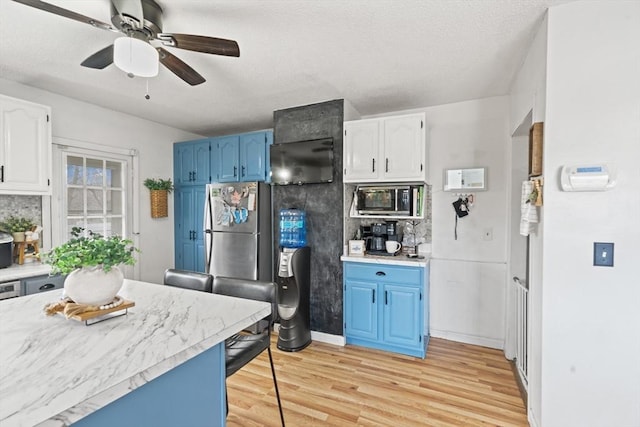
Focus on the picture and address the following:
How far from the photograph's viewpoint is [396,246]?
10.2ft

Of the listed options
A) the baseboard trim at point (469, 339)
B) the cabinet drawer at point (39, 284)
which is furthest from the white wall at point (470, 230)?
the cabinet drawer at point (39, 284)

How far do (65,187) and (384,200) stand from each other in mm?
3296

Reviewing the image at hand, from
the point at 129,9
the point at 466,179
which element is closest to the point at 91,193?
the point at 129,9

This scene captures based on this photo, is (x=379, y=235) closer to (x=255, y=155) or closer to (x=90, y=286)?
(x=255, y=155)

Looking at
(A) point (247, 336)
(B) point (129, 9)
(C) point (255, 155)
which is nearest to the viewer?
(B) point (129, 9)

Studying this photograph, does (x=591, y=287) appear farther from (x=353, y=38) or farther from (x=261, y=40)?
(x=261, y=40)

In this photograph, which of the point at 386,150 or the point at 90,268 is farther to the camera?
the point at 386,150

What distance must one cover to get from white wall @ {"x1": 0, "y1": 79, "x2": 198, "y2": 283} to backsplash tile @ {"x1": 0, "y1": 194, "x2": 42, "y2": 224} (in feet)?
2.26

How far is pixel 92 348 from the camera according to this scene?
1023mm

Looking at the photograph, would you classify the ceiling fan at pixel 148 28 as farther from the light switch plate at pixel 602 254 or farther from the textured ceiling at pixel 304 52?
the light switch plate at pixel 602 254

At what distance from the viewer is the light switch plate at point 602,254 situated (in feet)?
5.23

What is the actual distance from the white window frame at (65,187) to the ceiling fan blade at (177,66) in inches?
77.8

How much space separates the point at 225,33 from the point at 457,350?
3317 millimetres

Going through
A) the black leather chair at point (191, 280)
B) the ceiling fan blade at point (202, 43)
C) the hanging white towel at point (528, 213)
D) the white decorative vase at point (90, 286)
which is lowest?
the black leather chair at point (191, 280)
